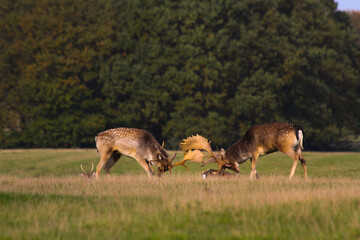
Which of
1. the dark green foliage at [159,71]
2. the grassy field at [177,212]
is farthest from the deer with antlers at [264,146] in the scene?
the dark green foliage at [159,71]

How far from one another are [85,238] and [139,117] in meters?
28.5

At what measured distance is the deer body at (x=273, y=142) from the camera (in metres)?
17.2

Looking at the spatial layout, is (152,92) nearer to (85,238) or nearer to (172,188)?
(172,188)

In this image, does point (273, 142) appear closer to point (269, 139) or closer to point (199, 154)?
point (269, 139)

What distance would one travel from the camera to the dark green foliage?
120 feet

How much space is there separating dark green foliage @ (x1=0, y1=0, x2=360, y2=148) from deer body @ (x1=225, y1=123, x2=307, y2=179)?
16.9 meters

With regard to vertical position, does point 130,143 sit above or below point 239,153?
above

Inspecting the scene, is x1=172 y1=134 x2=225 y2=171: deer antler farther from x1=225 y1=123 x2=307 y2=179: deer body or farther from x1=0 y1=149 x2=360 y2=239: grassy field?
x1=0 y1=149 x2=360 y2=239: grassy field

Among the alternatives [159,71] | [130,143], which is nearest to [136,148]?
[130,143]

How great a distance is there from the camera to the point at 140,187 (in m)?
14.8

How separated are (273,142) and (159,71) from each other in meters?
22.0

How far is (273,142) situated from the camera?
1731 centimetres

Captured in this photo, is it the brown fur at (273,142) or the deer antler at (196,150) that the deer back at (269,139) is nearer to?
the brown fur at (273,142)

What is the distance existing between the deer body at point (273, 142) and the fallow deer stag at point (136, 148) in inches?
92.7
